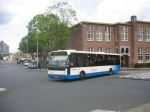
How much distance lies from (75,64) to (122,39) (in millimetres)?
33485

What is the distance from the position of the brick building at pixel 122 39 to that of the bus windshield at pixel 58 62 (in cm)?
3005

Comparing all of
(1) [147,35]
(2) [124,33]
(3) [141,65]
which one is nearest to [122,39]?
(2) [124,33]

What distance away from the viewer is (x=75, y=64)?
83.9ft

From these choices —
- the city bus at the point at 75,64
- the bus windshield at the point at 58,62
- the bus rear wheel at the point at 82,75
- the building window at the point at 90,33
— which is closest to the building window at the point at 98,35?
the building window at the point at 90,33

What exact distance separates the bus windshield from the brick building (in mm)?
30046

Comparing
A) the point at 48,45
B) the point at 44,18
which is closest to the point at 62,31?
the point at 44,18

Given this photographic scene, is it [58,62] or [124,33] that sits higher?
[124,33]

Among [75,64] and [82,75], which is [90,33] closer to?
[82,75]

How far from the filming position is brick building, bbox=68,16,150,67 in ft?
182

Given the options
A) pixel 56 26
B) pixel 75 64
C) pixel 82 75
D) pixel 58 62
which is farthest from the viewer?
pixel 56 26

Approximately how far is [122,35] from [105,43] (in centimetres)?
380

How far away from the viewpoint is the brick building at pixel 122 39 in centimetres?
5556

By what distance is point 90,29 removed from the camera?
55250 mm

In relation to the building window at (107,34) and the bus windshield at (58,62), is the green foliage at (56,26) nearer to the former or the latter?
the building window at (107,34)
